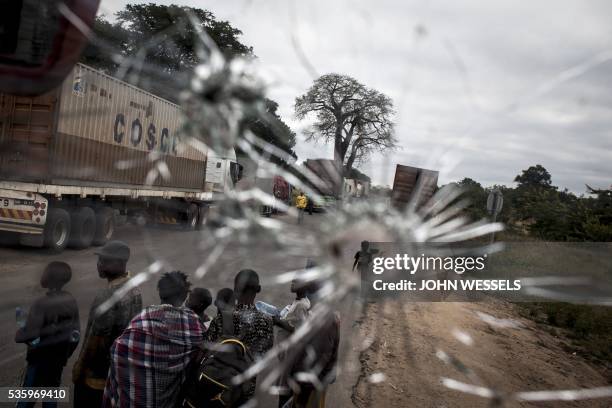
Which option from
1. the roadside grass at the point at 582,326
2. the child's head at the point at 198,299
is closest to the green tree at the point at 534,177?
the child's head at the point at 198,299

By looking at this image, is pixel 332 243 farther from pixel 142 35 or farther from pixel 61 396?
pixel 61 396

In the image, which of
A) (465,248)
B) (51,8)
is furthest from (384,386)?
(51,8)

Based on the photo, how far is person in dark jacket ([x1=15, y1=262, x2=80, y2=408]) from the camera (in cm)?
232

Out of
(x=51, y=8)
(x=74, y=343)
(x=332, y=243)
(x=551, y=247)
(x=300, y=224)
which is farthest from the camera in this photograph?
(x=551, y=247)

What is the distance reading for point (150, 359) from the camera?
1962 mm

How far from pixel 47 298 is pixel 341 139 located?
191cm

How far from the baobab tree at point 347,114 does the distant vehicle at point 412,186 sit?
0.38ft

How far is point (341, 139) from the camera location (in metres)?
1.54

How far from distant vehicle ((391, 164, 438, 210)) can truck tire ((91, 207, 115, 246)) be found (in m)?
4.46

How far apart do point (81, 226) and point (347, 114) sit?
600 centimetres

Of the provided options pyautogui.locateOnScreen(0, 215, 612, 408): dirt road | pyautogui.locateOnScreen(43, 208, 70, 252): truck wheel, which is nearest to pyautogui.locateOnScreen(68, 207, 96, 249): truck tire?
pyautogui.locateOnScreen(43, 208, 70, 252): truck wheel

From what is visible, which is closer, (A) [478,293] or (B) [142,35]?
(B) [142,35]

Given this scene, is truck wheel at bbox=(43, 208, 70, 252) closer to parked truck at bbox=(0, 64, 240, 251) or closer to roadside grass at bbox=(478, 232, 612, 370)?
parked truck at bbox=(0, 64, 240, 251)

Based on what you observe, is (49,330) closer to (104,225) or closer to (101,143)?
(101,143)
